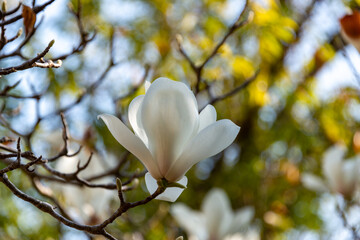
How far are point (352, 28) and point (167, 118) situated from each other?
0.46 meters

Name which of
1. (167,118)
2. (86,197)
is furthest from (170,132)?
(86,197)

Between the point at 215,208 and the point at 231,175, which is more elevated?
the point at 215,208

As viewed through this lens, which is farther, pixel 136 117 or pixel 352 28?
pixel 352 28

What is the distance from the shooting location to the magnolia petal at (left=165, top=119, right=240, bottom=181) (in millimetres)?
605

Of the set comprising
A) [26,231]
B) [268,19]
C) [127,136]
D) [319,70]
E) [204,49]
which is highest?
[127,136]

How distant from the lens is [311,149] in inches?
76.5

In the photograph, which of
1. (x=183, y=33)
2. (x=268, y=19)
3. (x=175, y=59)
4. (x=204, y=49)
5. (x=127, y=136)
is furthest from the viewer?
(x=183, y=33)

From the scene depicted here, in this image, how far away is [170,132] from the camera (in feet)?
2.02

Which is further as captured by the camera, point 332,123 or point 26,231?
point 332,123

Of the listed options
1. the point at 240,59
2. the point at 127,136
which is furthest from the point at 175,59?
the point at 127,136

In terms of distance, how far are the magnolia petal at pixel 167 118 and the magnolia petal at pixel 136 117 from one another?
0.10 ft

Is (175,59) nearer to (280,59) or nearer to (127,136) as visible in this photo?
(280,59)

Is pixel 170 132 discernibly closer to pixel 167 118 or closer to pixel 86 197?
pixel 167 118

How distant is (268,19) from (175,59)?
387 mm
